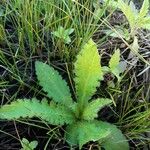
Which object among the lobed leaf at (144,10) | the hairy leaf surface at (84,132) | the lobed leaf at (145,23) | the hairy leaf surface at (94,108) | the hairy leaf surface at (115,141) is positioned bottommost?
the hairy leaf surface at (115,141)

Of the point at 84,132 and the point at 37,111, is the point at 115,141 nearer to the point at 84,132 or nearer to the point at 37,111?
the point at 84,132

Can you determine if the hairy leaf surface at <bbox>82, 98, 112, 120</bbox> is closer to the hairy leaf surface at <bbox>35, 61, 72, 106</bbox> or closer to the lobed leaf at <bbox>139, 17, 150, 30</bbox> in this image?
the hairy leaf surface at <bbox>35, 61, 72, 106</bbox>

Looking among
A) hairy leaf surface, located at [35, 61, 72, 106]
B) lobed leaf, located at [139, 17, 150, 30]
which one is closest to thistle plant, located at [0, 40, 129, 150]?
hairy leaf surface, located at [35, 61, 72, 106]

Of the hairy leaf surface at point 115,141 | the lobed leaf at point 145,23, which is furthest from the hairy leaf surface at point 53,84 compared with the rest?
the lobed leaf at point 145,23

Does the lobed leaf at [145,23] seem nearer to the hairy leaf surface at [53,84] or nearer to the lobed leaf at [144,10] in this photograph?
the lobed leaf at [144,10]

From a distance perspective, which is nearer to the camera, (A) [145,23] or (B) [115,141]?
(B) [115,141]

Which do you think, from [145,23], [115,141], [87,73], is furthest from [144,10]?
[115,141]

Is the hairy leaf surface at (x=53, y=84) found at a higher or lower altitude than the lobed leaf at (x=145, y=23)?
lower

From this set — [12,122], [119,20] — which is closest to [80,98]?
[12,122]
